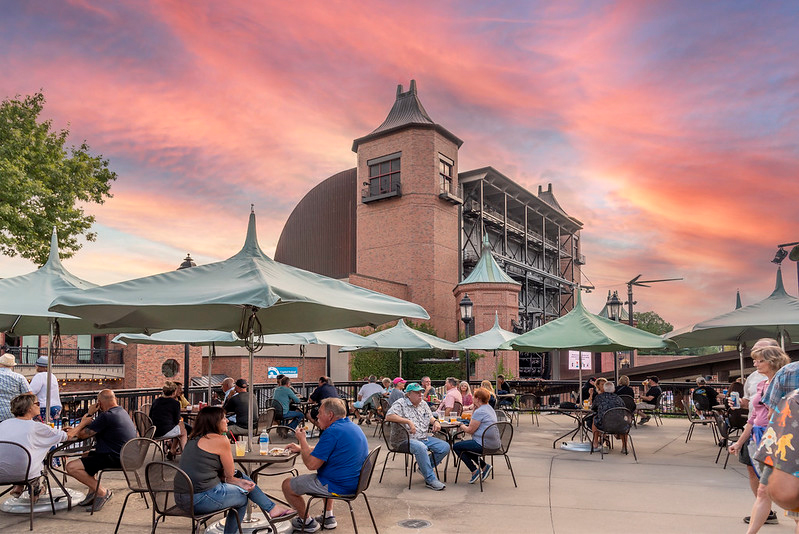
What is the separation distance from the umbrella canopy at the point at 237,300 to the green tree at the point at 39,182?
16.7 m

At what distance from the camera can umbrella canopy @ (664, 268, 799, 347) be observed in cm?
993

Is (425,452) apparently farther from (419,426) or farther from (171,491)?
(171,491)

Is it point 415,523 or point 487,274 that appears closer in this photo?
point 415,523

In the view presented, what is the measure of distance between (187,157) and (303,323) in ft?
42.3

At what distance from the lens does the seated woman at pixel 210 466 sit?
5.23m

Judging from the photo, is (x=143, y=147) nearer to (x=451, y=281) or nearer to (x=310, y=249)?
(x=451, y=281)

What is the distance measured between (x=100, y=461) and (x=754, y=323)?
990 cm

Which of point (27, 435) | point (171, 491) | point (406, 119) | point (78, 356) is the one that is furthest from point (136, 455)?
point (406, 119)

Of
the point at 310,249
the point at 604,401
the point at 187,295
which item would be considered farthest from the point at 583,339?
the point at 310,249

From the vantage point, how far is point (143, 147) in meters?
16.5

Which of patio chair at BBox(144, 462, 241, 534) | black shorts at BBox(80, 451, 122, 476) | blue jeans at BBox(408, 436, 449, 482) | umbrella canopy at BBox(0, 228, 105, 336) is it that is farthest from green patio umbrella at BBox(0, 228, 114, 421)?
blue jeans at BBox(408, 436, 449, 482)

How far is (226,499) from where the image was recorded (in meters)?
5.31

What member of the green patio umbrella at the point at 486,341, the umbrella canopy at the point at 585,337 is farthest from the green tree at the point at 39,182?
the umbrella canopy at the point at 585,337

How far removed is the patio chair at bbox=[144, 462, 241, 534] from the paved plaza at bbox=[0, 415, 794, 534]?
3.85ft
